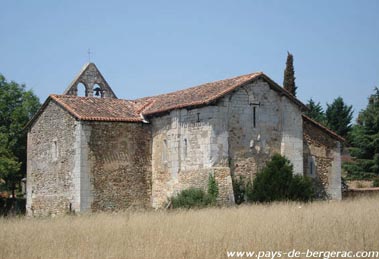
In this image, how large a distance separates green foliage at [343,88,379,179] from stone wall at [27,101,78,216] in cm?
2319

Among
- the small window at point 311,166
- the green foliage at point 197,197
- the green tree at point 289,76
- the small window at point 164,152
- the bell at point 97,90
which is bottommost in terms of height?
the green foliage at point 197,197

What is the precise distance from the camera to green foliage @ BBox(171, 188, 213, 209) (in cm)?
2573

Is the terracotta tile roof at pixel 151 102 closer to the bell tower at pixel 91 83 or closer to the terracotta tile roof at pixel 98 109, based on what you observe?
the terracotta tile roof at pixel 98 109

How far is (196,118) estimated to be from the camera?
2767 centimetres

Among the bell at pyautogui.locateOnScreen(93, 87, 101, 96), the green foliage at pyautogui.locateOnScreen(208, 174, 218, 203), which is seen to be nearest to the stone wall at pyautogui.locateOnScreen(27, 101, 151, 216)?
the green foliage at pyautogui.locateOnScreen(208, 174, 218, 203)

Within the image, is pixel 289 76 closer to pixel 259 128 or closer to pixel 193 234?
pixel 259 128


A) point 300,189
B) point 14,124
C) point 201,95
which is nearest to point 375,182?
point 300,189

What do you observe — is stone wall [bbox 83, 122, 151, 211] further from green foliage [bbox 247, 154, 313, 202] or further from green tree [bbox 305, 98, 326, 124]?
green tree [bbox 305, 98, 326, 124]

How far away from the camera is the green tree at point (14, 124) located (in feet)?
135

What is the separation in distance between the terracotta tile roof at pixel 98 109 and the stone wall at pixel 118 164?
Answer: 296 millimetres

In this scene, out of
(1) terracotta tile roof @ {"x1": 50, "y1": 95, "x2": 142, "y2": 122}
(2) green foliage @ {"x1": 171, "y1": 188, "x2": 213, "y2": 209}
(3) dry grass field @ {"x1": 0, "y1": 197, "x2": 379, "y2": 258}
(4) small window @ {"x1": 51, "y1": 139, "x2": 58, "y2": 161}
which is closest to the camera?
(3) dry grass field @ {"x1": 0, "y1": 197, "x2": 379, "y2": 258}

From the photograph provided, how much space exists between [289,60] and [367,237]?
118ft

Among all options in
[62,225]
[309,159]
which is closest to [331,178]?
[309,159]

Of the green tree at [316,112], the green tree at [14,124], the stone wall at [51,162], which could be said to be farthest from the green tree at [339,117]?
the stone wall at [51,162]
